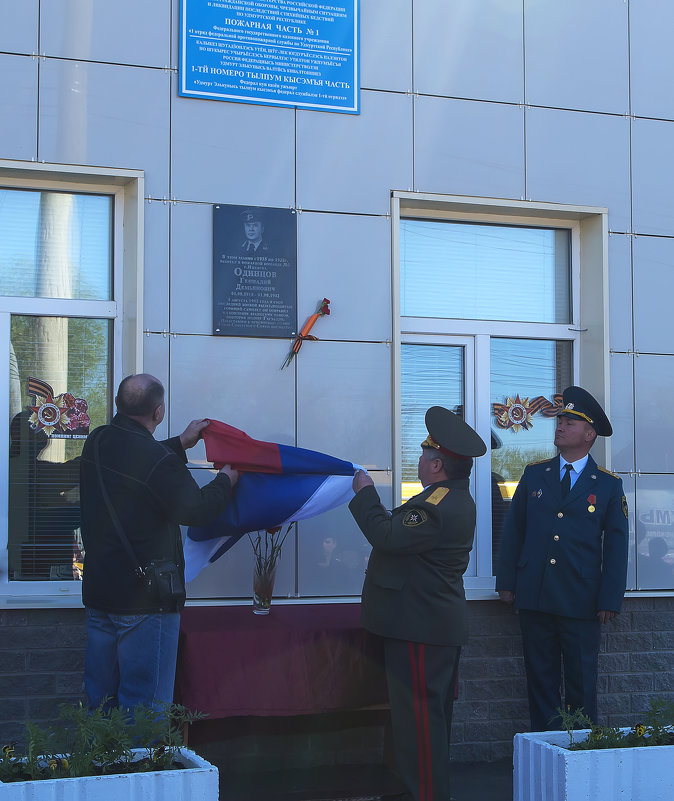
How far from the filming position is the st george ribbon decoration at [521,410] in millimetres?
6387

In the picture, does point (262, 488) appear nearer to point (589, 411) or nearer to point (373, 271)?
point (373, 271)

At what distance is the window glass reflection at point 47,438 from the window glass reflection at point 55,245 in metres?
0.19

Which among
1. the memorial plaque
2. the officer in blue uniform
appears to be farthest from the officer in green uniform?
the memorial plaque

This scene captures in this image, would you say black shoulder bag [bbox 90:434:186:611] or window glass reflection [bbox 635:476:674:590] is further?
window glass reflection [bbox 635:476:674:590]

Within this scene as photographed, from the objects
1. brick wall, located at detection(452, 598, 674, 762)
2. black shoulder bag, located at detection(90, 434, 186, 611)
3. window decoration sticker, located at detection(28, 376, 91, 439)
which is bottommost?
brick wall, located at detection(452, 598, 674, 762)

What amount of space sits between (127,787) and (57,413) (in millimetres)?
2687

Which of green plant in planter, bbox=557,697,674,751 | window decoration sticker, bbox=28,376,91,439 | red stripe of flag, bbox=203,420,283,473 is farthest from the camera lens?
window decoration sticker, bbox=28,376,91,439

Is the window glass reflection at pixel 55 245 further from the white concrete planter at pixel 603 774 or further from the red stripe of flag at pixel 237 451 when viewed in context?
the white concrete planter at pixel 603 774

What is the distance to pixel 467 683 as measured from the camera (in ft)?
19.3

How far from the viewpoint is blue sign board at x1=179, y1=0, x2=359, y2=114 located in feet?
18.6

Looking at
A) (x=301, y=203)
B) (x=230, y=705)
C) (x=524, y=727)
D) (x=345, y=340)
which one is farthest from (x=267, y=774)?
(x=301, y=203)

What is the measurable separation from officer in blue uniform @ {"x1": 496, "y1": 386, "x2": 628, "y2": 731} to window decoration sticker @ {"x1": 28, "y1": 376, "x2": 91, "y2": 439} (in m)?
2.46

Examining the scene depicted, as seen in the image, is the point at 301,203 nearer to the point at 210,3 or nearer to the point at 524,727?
the point at 210,3

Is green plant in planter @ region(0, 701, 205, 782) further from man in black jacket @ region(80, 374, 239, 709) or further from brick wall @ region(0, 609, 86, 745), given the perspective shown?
brick wall @ region(0, 609, 86, 745)
